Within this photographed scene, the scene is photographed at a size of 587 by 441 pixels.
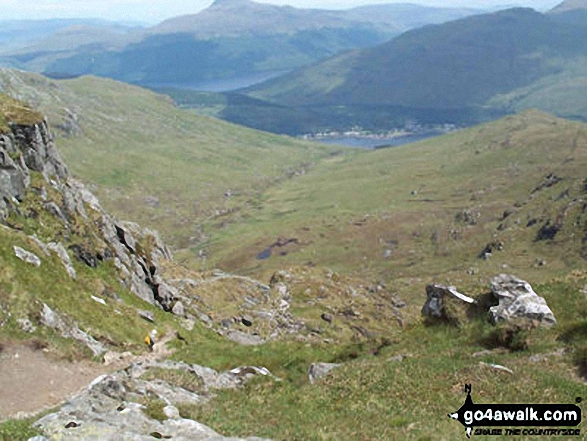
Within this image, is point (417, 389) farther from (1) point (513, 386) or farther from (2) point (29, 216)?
(2) point (29, 216)

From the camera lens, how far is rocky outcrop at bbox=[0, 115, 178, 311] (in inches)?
2403

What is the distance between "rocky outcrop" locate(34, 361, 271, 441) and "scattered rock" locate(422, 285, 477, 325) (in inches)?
630

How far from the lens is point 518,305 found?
124 ft

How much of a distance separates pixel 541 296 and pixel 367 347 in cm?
1327

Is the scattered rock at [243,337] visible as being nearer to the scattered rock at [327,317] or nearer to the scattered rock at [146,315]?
the scattered rock at [146,315]

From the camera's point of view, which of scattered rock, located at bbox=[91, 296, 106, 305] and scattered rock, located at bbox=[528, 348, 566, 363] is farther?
scattered rock, located at bbox=[91, 296, 106, 305]

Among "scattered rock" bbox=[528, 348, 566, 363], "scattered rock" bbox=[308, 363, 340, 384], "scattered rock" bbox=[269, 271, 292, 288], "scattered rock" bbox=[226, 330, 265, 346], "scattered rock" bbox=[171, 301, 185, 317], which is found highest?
"scattered rock" bbox=[528, 348, 566, 363]

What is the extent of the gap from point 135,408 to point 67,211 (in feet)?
162

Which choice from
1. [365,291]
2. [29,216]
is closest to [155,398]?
[29,216]

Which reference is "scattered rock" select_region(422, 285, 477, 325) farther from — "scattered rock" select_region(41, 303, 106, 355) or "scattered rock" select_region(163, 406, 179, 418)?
"scattered rock" select_region(41, 303, 106, 355)

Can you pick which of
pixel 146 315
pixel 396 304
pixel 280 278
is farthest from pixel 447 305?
pixel 396 304

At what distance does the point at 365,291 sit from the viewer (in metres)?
157

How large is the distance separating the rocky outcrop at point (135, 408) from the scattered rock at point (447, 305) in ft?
52.5

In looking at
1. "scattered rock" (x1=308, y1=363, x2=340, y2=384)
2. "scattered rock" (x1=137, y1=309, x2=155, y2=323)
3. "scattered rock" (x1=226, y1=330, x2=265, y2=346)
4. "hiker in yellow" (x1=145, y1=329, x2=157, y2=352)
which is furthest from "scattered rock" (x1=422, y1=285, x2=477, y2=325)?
"scattered rock" (x1=226, y1=330, x2=265, y2=346)
